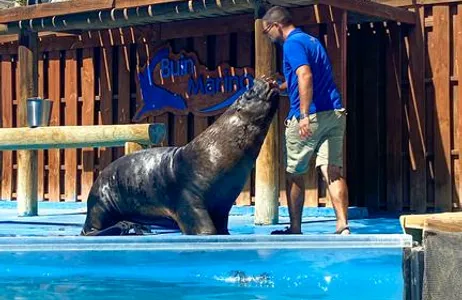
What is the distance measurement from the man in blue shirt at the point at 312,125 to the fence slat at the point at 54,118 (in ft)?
20.6

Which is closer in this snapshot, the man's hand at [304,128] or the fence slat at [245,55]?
the man's hand at [304,128]

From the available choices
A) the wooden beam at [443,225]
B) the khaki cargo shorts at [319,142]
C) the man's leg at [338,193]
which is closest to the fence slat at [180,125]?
the khaki cargo shorts at [319,142]

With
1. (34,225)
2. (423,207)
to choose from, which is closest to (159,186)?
(34,225)

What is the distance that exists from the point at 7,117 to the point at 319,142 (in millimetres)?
7266

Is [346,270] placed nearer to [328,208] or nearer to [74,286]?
[74,286]

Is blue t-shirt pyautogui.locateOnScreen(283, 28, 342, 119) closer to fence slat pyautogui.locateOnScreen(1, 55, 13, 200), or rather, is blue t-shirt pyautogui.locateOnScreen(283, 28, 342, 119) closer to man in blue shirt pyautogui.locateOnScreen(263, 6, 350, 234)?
man in blue shirt pyautogui.locateOnScreen(263, 6, 350, 234)

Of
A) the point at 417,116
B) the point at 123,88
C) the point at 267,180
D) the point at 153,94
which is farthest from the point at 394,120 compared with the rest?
the point at 123,88

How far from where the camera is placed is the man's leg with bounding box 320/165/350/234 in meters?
6.10

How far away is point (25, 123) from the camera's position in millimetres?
10031

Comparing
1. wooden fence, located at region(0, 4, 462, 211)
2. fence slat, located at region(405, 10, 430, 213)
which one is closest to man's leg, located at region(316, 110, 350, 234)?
wooden fence, located at region(0, 4, 462, 211)

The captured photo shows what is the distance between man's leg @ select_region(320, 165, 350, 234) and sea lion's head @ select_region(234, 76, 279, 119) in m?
0.56

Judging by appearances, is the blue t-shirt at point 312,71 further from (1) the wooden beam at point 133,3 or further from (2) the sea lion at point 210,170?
(1) the wooden beam at point 133,3

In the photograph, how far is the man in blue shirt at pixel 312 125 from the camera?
6121 mm

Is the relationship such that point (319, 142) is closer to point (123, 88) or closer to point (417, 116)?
point (417, 116)
